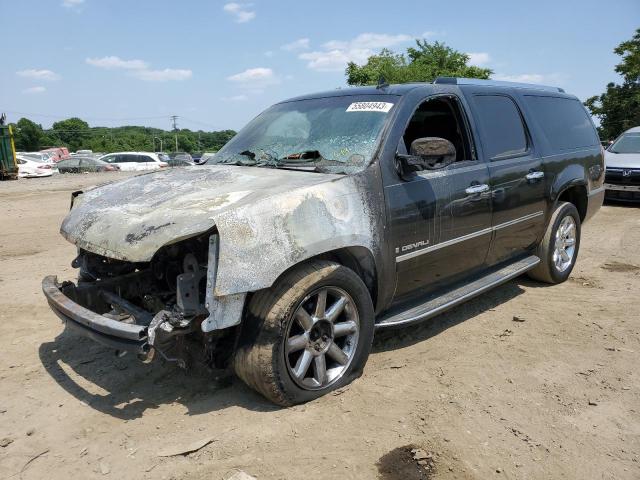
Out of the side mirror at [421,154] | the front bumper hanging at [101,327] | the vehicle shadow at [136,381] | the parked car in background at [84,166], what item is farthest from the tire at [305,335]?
the parked car in background at [84,166]

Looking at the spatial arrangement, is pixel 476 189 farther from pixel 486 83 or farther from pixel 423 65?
pixel 423 65

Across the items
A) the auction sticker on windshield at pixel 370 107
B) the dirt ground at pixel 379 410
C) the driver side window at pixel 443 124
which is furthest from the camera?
the driver side window at pixel 443 124

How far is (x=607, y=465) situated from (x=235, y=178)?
270cm

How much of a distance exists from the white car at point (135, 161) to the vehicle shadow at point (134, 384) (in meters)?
23.6

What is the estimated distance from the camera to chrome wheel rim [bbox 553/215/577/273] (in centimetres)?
555

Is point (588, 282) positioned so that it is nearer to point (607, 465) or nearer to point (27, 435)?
point (607, 465)

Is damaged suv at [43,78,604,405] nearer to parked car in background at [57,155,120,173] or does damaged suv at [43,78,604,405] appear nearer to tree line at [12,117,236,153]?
parked car in background at [57,155,120,173]

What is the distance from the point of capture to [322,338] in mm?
3236

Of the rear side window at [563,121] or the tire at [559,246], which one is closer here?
the rear side window at [563,121]

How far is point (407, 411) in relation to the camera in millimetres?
3146

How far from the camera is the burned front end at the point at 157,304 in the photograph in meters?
2.74

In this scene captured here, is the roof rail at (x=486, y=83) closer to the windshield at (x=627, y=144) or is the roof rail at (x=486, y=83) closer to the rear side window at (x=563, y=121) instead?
the rear side window at (x=563, y=121)

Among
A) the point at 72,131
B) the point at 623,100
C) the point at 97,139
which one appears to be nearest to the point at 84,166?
the point at 623,100

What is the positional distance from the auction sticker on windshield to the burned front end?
1.57m
